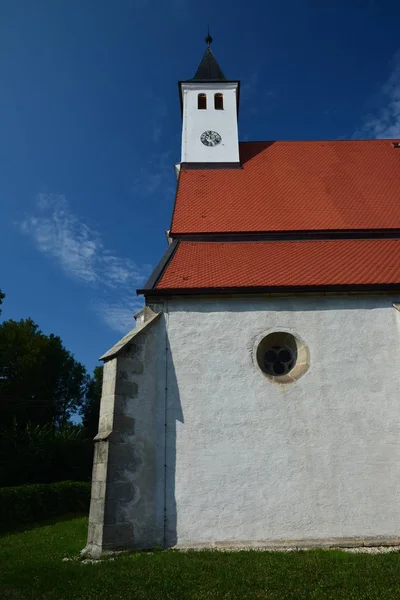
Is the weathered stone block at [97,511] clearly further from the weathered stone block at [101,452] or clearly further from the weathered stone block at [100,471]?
the weathered stone block at [101,452]

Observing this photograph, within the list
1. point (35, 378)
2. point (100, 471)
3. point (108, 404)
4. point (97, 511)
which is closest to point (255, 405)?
point (108, 404)

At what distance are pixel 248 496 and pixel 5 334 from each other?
64.3ft

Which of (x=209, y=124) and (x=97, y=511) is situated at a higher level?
(x=209, y=124)

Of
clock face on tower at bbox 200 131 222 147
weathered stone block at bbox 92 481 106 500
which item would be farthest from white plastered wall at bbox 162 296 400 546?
clock face on tower at bbox 200 131 222 147

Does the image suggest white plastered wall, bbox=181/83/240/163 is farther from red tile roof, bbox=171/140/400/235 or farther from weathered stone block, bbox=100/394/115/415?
weathered stone block, bbox=100/394/115/415

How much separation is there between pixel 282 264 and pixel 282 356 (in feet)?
7.47

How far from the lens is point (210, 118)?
17031mm

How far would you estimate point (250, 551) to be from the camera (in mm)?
7332

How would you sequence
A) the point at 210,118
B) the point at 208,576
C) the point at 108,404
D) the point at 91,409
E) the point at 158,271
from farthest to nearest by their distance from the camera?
1. the point at 91,409
2. the point at 210,118
3. the point at 158,271
4. the point at 108,404
5. the point at 208,576

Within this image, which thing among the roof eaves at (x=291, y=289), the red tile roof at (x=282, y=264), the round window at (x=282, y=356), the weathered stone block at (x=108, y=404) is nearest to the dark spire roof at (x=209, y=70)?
the red tile roof at (x=282, y=264)

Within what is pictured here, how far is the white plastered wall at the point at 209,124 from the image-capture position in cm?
1584

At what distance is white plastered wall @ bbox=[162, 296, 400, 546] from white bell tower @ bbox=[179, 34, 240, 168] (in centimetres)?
819

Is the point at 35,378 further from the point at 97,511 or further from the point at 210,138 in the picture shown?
the point at 97,511

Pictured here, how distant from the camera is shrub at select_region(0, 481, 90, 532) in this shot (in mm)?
13578
